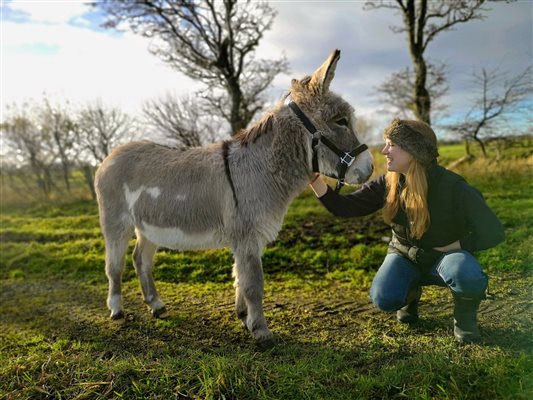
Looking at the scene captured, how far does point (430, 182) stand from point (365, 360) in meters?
1.57

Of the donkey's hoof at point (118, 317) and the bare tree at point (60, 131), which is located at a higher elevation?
the bare tree at point (60, 131)

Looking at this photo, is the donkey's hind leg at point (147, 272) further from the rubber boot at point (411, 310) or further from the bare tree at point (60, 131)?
the bare tree at point (60, 131)

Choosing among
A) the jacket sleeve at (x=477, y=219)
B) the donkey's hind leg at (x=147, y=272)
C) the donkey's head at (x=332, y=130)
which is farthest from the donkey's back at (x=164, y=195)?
the jacket sleeve at (x=477, y=219)

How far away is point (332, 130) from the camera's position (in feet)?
10.6

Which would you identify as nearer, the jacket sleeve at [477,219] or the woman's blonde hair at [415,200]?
the jacket sleeve at [477,219]

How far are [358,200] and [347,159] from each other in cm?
54

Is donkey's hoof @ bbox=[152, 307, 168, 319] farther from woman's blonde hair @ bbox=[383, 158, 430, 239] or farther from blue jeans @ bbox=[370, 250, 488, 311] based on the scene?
woman's blonde hair @ bbox=[383, 158, 430, 239]

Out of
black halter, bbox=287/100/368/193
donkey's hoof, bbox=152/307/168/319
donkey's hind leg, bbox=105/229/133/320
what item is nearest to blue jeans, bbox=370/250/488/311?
black halter, bbox=287/100/368/193

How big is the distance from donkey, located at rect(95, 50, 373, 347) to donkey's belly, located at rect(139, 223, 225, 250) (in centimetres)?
1

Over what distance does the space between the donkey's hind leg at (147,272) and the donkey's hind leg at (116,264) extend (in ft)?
0.74

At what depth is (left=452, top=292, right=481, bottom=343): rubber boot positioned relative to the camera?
3061mm

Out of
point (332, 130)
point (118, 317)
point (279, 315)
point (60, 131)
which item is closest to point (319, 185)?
point (332, 130)

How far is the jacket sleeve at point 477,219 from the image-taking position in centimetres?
294

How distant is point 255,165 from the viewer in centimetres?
347
